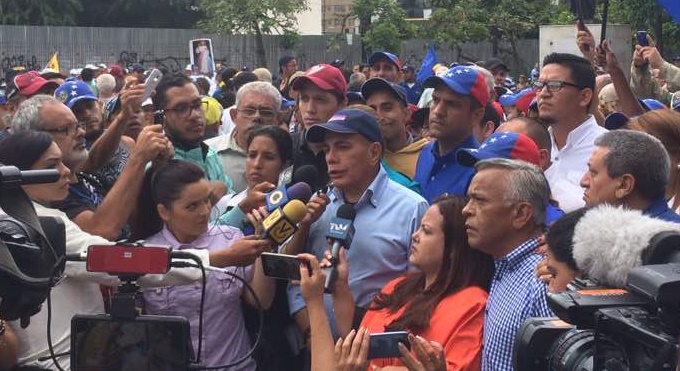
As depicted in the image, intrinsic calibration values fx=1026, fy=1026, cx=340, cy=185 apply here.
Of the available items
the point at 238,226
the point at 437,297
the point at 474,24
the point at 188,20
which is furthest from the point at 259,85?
the point at 188,20

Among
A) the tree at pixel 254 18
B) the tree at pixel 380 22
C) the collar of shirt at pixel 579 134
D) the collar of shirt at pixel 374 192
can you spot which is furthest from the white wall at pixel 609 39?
the tree at pixel 254 18

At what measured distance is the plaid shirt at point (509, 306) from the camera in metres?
3.62

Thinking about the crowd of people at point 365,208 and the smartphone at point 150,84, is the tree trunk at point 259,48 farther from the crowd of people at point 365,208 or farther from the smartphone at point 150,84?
the smartphone at point 150,84

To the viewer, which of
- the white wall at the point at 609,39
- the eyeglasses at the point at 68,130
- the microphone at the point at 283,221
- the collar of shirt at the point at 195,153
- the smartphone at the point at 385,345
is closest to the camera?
the smartphone at the point at 385,345

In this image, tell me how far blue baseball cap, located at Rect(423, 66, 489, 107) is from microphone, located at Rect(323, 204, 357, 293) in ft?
4.92

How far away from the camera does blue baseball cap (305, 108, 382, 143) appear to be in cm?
492

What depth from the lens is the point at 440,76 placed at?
5.81m

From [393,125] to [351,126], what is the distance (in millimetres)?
1439

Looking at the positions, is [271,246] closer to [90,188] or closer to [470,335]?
[470,335]

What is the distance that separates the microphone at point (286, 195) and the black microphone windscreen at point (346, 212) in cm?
17

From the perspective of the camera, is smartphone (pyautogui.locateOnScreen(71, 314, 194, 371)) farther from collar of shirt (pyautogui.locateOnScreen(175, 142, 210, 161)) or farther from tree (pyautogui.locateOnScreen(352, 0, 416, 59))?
tree (pyautogui.locateOnScreen(352, 0, 416, 59))

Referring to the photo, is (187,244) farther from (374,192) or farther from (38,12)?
(38,12)

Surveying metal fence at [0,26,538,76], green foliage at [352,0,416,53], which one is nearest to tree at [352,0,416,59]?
green foliage at [352,0,416,53]

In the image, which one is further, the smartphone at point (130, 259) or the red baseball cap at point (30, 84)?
the red baseball cap at point (30, 84)
